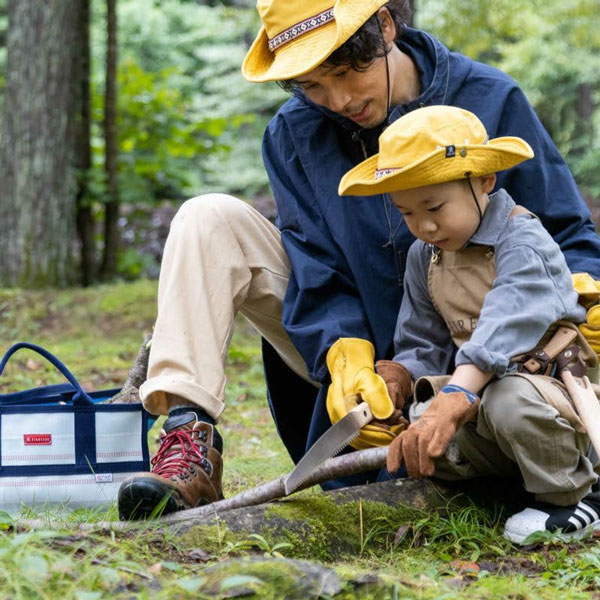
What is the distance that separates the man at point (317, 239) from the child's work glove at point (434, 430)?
Answer: 280 mm

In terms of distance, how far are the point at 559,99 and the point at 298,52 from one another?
11541mm

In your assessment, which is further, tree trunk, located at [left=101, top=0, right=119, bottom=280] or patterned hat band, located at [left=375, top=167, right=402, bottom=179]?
tree trunk, located at [left=101, top=0, right=119, bottom=280]

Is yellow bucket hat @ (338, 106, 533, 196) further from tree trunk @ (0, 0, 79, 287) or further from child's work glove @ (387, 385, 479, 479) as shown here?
tree trunk @ (0, 0, 79, 287)

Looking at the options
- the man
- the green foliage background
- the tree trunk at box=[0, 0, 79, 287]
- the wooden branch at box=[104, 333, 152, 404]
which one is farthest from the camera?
the green foliage background

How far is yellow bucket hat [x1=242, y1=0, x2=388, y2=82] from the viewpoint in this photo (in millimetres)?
2926

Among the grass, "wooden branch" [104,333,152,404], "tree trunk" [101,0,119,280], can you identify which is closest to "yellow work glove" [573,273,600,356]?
the grass

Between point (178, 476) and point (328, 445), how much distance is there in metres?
0.41

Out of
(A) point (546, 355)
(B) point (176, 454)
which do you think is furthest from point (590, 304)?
(B) point (176, 454)

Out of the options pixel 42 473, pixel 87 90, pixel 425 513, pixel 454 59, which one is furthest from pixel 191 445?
pixel 87 90

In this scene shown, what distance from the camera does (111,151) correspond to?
9156 mm

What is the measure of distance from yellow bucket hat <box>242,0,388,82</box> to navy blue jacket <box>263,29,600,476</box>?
13.0 inches

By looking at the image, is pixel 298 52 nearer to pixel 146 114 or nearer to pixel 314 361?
pixel 314 361

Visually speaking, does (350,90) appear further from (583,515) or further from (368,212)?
(583,515)

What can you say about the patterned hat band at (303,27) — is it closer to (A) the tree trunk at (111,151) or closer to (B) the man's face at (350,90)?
(B) the man's face at (350,90)
